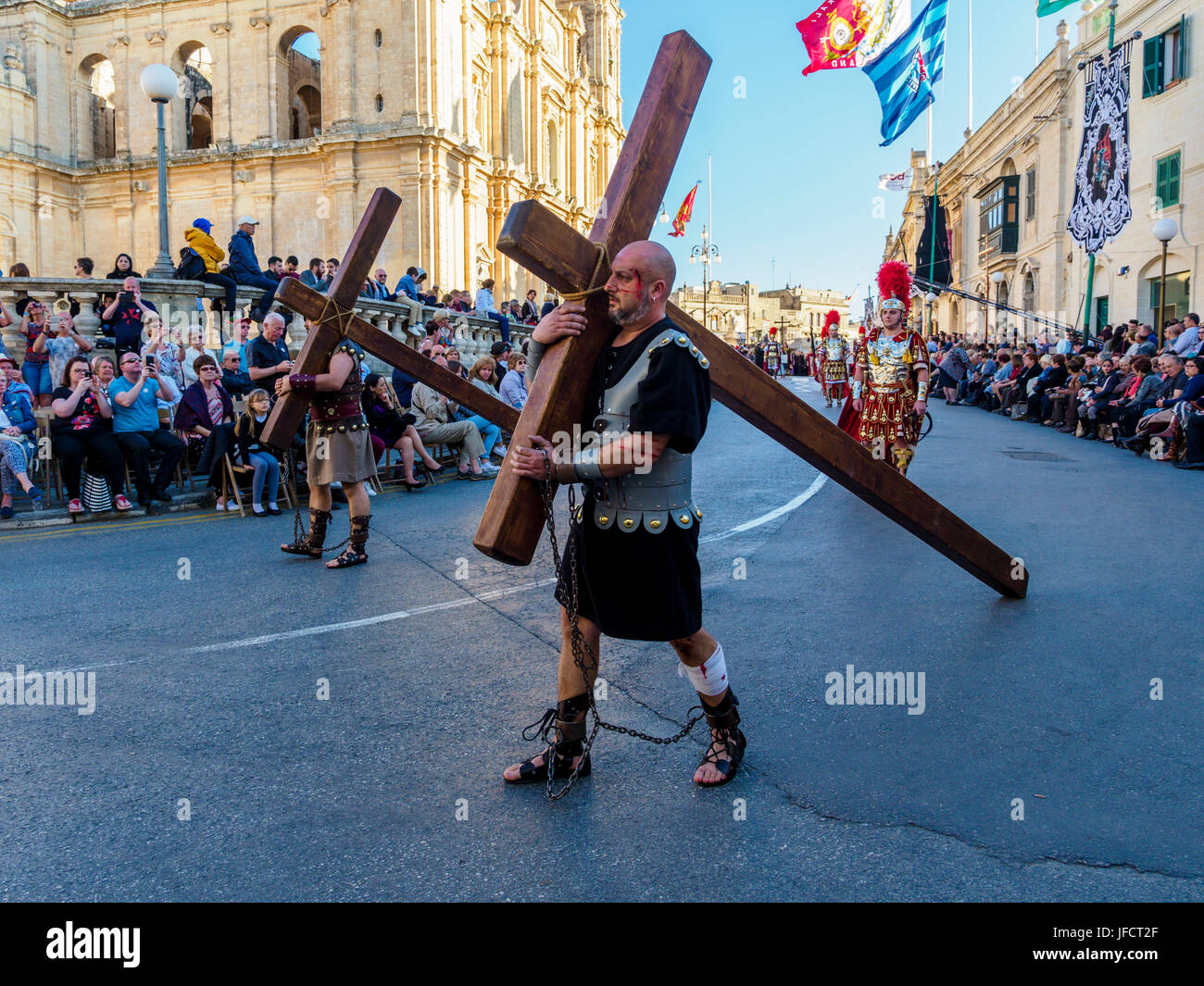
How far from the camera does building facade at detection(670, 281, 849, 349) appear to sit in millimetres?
107500

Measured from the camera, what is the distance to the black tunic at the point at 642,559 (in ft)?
11.1

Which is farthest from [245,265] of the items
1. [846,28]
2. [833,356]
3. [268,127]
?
[268,127]

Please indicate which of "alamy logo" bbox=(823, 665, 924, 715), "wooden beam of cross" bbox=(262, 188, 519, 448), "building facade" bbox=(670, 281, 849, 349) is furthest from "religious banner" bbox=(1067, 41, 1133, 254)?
"building facade" bbox=(670, 281, 849, 349)

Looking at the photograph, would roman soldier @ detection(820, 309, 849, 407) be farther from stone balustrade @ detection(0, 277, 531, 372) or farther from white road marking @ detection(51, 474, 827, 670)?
white road marking @ detection(51, 474, 827, 670)

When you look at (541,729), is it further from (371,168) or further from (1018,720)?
(371,168)

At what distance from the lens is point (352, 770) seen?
12.5ft

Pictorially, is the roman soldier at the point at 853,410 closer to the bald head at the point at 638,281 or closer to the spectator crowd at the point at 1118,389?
the spectator crowd at the point at 1118,389

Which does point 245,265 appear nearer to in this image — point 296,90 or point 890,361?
point 890,361

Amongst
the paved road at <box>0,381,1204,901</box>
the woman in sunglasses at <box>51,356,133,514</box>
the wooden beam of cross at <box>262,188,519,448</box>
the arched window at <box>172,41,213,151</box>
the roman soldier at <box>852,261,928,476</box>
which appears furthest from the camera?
the arched window at <box>172,41,213,151</box>

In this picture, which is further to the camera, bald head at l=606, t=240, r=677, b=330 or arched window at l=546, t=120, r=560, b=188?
arched window at l=546, t=120, r=560, b=188

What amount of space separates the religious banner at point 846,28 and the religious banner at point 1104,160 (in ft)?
18.9

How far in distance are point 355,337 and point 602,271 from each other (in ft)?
12.4

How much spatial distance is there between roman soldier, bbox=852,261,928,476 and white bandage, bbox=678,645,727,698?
20.4ft

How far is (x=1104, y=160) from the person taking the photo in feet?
71.3
